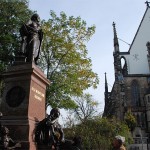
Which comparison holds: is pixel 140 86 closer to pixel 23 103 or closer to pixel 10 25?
pixel 10 25

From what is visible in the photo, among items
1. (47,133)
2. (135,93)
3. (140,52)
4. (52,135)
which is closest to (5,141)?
(47,133)

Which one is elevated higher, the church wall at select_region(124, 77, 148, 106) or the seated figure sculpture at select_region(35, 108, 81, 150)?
the church wall at select_region(124, 77, 148, 106)

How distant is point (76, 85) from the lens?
70.4ft

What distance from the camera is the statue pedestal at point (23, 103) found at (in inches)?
307

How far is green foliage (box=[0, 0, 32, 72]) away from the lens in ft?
72.0

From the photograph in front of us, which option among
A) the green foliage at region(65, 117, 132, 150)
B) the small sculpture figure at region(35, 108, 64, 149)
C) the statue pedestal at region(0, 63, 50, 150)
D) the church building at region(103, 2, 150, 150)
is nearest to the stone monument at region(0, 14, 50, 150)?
the statue pedestal at region(0, 63, 50, 150)

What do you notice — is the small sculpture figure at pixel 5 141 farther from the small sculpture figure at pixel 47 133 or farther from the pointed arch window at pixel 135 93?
the pointed arch window at pixel 135 93

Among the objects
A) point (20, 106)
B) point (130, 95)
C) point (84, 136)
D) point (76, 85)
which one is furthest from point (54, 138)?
point (130, 95)

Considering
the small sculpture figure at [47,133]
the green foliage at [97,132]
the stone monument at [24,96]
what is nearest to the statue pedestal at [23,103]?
the stone monument at [24,96]

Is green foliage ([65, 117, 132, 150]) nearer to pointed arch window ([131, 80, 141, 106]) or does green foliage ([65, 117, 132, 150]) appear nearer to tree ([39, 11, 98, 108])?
tree ([39, 11, 98, 108])

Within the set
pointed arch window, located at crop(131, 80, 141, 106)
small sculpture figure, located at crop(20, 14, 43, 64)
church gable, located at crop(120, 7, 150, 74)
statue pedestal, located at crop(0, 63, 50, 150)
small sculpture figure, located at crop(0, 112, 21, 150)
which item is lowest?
small sculpture figure, located at crop(0, 112, 21, 150)

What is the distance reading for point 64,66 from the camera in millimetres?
22094

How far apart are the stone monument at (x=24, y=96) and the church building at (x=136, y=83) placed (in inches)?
1465

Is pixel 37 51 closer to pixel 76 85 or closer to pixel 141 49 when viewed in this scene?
pixel 76 85
